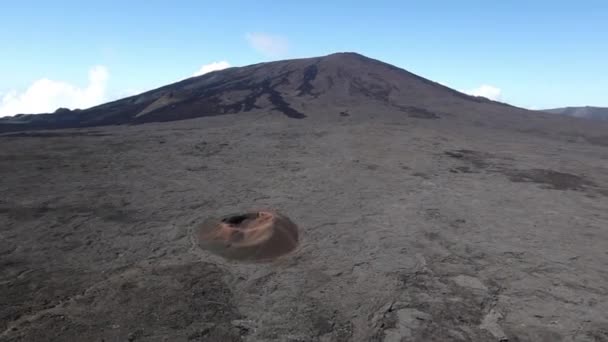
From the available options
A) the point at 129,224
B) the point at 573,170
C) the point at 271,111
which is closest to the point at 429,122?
the point at 271,111

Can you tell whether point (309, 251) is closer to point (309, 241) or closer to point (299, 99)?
point (309, 241)

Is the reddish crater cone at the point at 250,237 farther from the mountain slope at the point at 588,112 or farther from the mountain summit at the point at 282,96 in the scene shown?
the mountain slope at the point at 588,112

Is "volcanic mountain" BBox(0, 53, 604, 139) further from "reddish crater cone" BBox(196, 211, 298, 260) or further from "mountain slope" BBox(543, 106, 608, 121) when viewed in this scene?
"mountain slope" BBox(543, 106, 608, 121)

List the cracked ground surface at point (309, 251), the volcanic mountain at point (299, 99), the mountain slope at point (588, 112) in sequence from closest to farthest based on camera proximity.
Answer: the cracked ground surface at point (309, 251)
the volcanic mountain at point (299, 99)
the mountain slope at point (588, 112)

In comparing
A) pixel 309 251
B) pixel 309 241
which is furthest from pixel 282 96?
pixel 309 251

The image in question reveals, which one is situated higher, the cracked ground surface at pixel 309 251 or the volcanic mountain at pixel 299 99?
the volcanic mountain at pixel 299 99

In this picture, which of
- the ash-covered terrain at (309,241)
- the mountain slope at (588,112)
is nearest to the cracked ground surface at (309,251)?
the ash-covered terrain at (309,241)

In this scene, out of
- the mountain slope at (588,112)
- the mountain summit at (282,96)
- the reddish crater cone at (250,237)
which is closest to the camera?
the reddish crater cone at (250,237)
